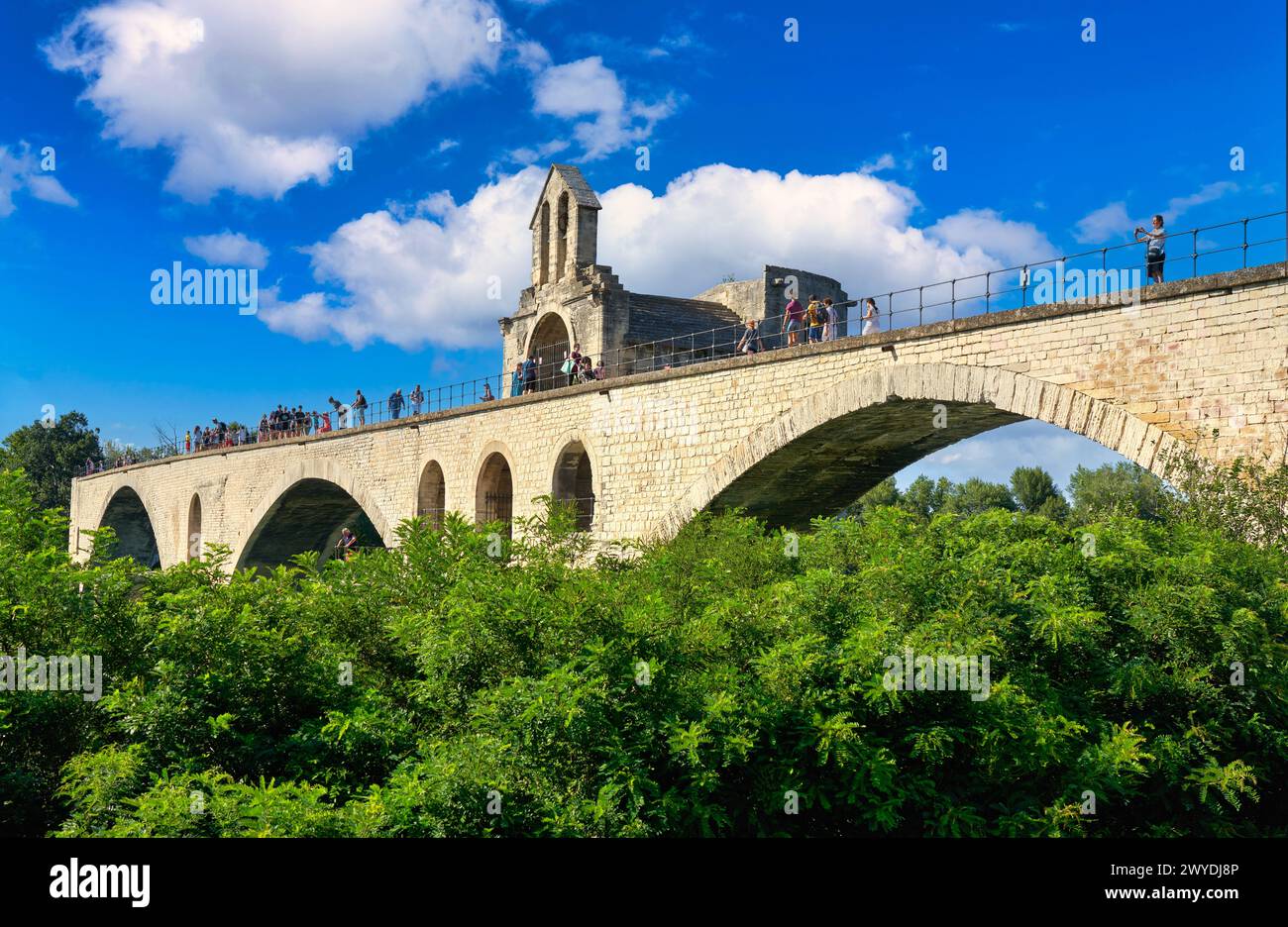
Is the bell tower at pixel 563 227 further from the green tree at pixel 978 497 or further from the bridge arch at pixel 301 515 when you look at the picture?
the green tree at pixel 978 497

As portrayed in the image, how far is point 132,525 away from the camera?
170 ft

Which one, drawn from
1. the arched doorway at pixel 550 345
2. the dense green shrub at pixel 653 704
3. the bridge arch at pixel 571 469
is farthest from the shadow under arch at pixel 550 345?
the dense green shrub at pixel 653 704

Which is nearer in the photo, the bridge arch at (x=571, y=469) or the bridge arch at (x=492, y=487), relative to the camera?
the bridge arch at (x=571, y=469)

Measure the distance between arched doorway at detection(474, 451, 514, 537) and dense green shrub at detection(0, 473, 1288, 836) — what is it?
560 inches

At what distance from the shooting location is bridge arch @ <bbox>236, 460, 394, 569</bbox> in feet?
106

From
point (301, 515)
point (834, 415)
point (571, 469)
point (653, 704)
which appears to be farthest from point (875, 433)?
point (301, 515)

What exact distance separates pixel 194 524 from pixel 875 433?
A: 102ft

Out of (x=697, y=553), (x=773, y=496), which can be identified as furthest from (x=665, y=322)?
(x=697, y=553)

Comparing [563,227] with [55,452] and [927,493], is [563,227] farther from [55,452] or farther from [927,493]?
[55,452]

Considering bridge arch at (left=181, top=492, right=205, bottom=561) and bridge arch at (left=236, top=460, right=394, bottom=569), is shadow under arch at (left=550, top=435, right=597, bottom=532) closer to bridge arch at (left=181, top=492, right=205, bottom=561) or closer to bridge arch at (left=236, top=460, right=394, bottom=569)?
bridge arch at (left=236, top=460, right=394, bottom=569)

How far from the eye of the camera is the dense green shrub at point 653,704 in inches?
261

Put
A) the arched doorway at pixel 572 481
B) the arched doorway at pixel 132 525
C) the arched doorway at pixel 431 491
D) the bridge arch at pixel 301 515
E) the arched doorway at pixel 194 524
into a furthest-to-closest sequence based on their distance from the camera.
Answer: the arched doorway at pixel 132 525
the arched doorway at pixel 194 524
the bridge arch at pixel 301 515
the arched doorway at pixel 431 491
the arched doorway at pixel 572 481

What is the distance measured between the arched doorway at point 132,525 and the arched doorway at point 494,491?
100 feet

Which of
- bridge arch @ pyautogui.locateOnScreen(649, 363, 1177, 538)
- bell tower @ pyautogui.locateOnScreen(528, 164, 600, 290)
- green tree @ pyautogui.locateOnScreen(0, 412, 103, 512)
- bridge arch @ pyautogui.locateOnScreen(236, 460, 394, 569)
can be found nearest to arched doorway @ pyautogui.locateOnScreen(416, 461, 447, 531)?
bridge arch @ pyautogui.locateOnScreen(236, 460, 394, 569)
